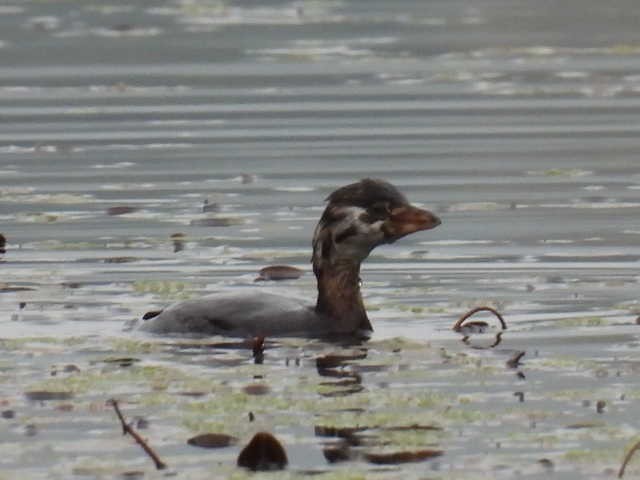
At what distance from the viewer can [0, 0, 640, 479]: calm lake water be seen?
9.08 metres

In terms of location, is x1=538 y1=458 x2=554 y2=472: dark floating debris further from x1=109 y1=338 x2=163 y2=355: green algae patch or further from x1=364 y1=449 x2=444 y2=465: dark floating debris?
x1=109 y1=338 x2=163 y2=355: green algae patch

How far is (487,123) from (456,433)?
41.0ft

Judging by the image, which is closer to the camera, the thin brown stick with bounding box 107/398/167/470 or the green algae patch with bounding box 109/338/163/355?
the thin brown stick with bounding box 107/398/167/470

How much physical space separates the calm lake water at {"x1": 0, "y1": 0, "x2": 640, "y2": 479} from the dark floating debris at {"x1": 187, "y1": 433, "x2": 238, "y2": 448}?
4 cm

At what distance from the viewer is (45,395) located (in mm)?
9820

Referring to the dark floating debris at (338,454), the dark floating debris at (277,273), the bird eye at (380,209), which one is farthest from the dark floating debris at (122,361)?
the dark floating debris at (277,273)

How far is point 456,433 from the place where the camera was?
899 cm

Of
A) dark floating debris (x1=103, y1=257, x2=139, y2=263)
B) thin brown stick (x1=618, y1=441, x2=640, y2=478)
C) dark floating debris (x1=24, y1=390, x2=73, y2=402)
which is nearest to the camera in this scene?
thin brown stick (x1=618, y1=441, x2=640, y2=478)

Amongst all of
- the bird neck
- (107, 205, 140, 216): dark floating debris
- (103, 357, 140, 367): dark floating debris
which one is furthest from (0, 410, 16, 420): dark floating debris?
(107, 205, 140, 216): dark floating debris

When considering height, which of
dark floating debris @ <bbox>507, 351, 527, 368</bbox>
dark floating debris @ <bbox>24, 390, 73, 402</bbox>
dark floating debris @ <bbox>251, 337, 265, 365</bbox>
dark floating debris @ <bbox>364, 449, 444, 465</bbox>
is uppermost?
dark floating debris @ <bbox>24, 390, 73, 402</bbox>

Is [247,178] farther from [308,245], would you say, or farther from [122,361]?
[122,361]

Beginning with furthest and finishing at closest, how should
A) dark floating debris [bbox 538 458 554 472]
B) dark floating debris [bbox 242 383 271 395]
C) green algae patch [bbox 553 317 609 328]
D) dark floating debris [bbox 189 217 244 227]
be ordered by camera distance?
dark floating debris [bbox 189 217 244 227] → green algae patch [bbox 553 317 609 328] → dark floating debris [bbox 242 383 271 395] → dark floating debris [bbox 538 458 554 472]

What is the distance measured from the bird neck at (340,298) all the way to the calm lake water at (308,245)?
0.63ft

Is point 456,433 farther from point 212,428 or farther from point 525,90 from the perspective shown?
point 525,90
